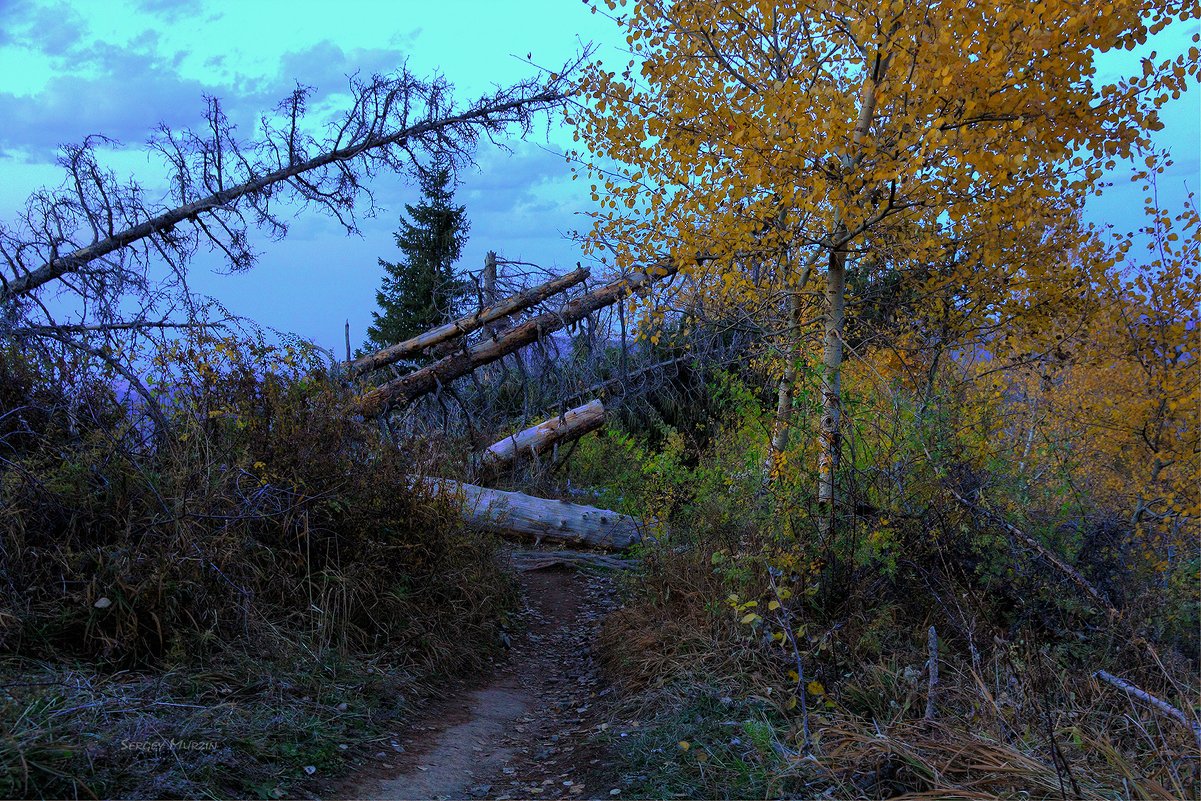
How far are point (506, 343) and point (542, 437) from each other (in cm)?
189

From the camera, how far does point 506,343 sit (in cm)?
1279

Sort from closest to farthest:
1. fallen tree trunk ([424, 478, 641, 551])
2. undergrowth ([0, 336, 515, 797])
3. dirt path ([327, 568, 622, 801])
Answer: undergrowth ([0, 336, 515, 797])
dirt path ([327, 568, 622, 801])
fallen tree trunk ([424, 478, 641, 551])

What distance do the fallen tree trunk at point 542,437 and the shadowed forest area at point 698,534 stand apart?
2889mm

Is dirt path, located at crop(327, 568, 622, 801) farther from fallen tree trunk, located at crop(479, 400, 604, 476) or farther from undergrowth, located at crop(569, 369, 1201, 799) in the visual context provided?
fallen tree trunk, located at crop(479, 400, 604, 476)

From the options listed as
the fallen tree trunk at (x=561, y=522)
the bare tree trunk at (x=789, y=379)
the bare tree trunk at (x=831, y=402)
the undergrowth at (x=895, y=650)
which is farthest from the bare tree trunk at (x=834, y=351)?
the fallen tree trunk at (x=561, y=522)

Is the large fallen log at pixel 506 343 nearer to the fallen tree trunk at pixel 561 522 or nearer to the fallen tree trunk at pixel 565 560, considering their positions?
the fallen tree trunk at pixel 561 522

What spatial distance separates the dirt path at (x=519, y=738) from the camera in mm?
4754

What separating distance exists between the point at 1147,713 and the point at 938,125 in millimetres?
4253

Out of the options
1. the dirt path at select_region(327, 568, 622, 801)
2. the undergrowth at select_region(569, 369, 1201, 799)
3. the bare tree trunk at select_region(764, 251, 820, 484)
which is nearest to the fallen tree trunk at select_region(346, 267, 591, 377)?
the bare tree trunk at select_region(764, 251, 820, 484)

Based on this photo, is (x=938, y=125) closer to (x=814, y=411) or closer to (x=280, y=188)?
(x=814, y=411)

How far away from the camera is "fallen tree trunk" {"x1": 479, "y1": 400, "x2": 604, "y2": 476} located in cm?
1314

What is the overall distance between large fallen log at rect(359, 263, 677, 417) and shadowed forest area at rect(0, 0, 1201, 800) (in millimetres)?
2831

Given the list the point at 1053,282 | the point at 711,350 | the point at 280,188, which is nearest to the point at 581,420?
the point at 711,350

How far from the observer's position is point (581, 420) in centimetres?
1416
